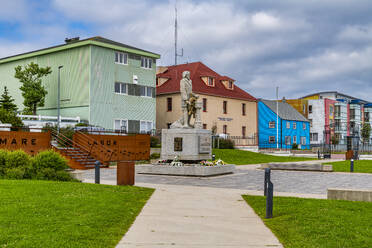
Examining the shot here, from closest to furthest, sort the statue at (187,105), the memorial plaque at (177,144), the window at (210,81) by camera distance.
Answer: the memorial plaque at (177,144) < the statue at (187,105) < the window at (210,81)

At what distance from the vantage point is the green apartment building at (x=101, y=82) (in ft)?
134

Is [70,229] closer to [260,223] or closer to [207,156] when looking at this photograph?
[260,223]

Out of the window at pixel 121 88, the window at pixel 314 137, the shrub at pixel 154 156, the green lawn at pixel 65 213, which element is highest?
the window at pixel 121 88

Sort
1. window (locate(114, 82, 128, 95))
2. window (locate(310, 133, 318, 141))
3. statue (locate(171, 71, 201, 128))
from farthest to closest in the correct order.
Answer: window (locate(310, 133, 318, 141)), window (locate(114, 82, 128, 95)), statue (locate(171, 71, 201, 128))

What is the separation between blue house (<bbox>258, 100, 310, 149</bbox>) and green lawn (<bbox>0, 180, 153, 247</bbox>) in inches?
2119

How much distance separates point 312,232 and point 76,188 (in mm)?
7249

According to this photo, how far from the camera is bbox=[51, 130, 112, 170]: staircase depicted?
24.6 metres

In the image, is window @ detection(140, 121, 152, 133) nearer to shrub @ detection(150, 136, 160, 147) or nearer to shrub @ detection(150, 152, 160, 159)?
shrub @ detection(150, 136, 160, 147)

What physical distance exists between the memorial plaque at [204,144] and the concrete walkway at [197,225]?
844 centimetres

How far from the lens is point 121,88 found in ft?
143

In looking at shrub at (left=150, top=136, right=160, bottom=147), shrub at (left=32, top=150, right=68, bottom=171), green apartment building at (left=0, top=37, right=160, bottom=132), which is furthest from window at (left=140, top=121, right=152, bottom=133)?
shrub at (left=32, top=150, right=68, bottom=171)

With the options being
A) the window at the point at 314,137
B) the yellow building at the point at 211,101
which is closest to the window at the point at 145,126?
the yellow building at the point at 211,101

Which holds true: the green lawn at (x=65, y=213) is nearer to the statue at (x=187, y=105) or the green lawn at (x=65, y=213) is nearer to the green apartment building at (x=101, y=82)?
the statue at (x=187, y=105)

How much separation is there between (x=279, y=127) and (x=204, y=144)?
48.9 metres
